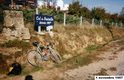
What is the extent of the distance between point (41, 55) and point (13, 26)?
221 cm

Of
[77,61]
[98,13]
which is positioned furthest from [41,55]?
[98,13]

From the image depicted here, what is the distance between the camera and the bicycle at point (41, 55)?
1422 centimetres

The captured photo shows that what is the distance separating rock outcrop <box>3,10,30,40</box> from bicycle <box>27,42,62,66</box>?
0.95 metres

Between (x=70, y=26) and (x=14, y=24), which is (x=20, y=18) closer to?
(x=14, y=24)

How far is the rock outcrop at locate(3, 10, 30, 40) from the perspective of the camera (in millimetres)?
14461

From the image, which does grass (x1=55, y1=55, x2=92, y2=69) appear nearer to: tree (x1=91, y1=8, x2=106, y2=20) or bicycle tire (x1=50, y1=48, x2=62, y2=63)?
bicycle tire (x1=50, y1=48, x2=62, y2=63)

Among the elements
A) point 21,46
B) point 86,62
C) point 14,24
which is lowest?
point 86,62

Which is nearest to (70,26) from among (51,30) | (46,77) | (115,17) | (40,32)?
(51,30)

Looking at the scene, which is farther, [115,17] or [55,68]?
[115,17]

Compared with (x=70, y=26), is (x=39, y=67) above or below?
below

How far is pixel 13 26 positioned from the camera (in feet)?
47.9

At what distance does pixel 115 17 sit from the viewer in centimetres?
4966

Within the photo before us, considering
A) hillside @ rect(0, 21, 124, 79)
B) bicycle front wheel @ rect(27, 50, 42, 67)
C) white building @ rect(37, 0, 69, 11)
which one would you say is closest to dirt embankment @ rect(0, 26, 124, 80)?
hillside @ rect(0, 21, 124, 79)

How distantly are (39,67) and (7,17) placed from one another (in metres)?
3.21
